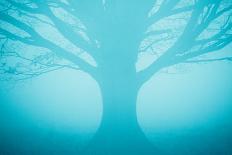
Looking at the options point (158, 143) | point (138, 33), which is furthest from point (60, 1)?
point (158, 143)

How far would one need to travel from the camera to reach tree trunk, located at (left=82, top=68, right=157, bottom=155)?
6.02 metres

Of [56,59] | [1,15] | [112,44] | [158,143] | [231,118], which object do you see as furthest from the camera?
[231,118]

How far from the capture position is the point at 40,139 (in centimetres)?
747

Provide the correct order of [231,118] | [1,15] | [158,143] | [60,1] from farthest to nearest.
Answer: [231,118] < [158,143] < [60,1] < [1,15]

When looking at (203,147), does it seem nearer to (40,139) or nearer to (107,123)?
(107,123)

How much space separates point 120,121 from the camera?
614 centimetres

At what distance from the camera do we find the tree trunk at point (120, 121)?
19.7ft

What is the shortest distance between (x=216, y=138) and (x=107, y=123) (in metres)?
3.87

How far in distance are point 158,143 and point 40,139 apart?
3881 mm

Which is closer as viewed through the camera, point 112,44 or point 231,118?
point 112,44

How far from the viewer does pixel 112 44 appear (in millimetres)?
6020

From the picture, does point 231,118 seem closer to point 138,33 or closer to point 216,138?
point 216,138

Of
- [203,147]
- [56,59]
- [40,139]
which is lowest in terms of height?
[203,147]

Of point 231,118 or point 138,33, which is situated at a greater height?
point 138,33
